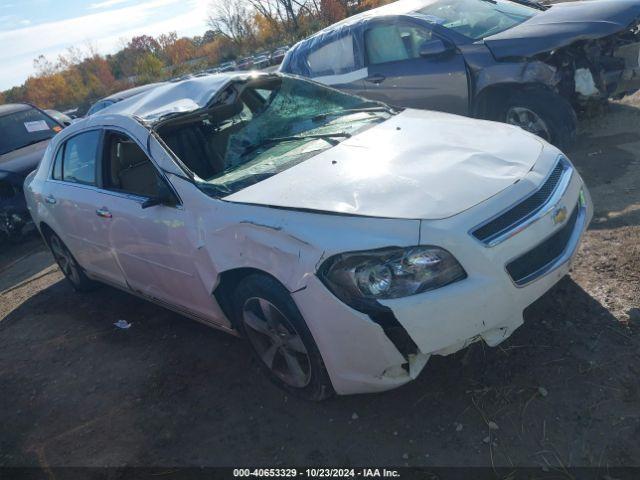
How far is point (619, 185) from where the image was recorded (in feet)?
15.4

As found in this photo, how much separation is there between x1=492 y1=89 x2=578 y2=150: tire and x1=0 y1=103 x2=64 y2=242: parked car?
6.47 metres

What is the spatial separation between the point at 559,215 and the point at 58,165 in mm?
3916

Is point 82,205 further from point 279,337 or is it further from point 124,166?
point 279,337

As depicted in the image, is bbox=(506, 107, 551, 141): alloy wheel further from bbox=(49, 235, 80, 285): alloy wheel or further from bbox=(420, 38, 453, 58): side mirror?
bbox=(49, 235, 80, 285): alloy wheel

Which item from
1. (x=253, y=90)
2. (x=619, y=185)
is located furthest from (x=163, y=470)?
(x=619, y=185)

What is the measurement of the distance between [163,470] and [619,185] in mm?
4096

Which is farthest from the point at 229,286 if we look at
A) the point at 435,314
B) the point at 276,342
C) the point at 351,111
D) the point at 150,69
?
the point at 150,69

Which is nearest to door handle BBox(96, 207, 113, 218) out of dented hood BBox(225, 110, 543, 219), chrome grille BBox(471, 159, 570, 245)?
dented hood BBox(225, 110, 543, 219)

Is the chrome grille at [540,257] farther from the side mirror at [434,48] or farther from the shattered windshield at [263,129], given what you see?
the side mirror at [434,48]

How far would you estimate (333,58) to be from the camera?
6852mm

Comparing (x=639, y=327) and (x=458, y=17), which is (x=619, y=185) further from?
(x=458, y=17)

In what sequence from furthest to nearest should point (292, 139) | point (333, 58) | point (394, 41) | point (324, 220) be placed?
1. point (333, 58)
2. point (394, 41)
3. point (292, 139)
4. point (324, 220)

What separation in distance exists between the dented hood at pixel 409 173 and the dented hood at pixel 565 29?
217 centimetres

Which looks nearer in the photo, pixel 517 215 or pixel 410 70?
pixel 517 215
